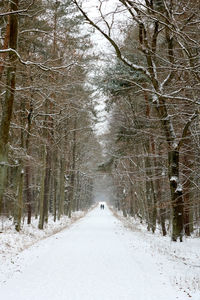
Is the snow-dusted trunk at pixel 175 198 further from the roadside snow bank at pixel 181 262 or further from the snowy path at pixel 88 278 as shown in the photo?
the snowy path at pixel 88 278

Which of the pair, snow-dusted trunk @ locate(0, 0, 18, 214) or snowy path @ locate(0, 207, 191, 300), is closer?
snowy path @ locate(0, 207, 191, 300)

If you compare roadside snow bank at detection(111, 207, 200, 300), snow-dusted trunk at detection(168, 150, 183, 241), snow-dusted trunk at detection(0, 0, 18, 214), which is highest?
snow-dusted trunk at detection(0, 0, 18, 214)

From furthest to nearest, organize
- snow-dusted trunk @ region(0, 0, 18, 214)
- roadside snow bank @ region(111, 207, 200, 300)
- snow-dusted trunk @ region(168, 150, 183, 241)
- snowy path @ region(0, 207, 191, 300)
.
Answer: snow-dusted trunk @ region(168, 150, 183, 241) → snow-dusted trunk @ region(0, 0, 18, 214) → roadside snow bank @ region(111, 207, 200, 300) → snowy path @ region(0, 207, 191, 300)

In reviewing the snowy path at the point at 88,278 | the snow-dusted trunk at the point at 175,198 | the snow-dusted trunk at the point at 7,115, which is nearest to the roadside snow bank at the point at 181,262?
the snowy path at the point at 88,278

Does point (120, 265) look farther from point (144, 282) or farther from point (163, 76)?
point (163, 76)

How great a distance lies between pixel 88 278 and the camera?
6.26m

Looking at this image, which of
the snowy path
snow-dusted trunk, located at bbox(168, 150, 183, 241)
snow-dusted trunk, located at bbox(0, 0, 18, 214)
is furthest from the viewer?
snow-dusted trunk, located at bbox(168, 150, 183, 241)

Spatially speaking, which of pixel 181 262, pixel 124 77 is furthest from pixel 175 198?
pixel 124 77

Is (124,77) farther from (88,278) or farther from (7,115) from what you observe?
(88,278)

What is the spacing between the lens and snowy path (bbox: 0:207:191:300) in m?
5.09

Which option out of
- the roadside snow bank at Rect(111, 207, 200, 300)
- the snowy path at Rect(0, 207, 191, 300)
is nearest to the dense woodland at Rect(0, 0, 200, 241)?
the roadside snow bank at Rect(111, 207, 200, 300)

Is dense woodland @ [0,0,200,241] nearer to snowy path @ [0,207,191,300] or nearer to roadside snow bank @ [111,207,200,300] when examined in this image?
roadside snow bank @ [111,207,200,300]

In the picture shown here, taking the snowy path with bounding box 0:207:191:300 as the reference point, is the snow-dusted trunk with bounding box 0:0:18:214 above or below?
above

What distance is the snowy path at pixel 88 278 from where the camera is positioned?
5.09m
